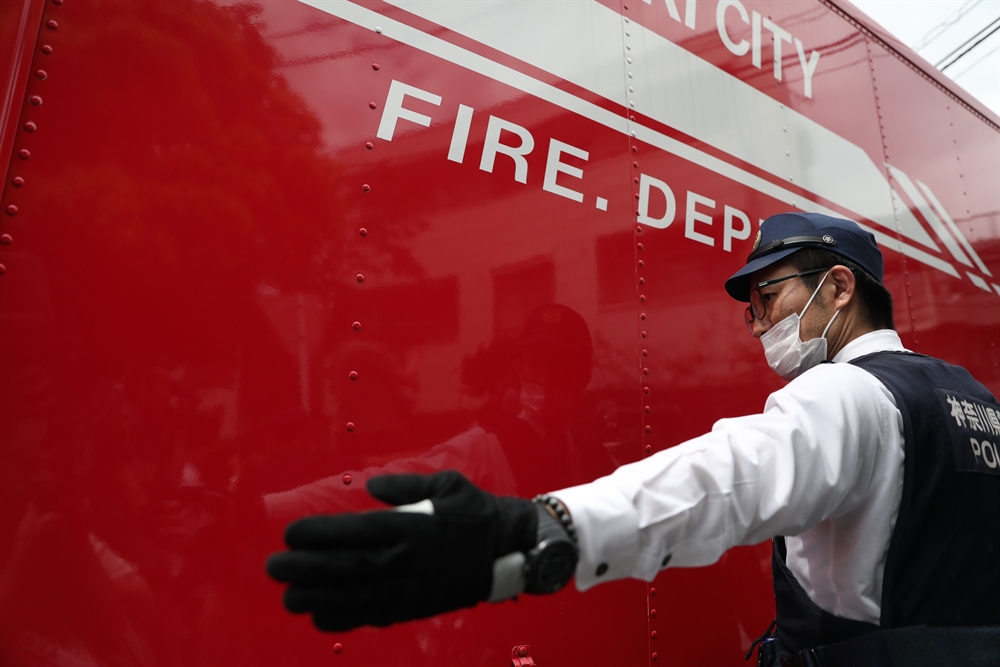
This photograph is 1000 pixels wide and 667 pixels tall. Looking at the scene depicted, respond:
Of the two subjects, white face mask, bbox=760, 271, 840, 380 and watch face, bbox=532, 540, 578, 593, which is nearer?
watch face, bbox=532, 540, 578, 593

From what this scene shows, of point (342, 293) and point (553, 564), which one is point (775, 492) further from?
point (342, 293)

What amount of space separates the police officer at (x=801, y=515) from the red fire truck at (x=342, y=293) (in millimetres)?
369

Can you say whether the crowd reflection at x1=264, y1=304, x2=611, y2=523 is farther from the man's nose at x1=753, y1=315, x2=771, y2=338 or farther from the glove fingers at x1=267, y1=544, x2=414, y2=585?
the glove fingers at x1=267, y1=544, x2=414, y2=585

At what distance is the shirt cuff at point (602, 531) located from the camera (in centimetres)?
76

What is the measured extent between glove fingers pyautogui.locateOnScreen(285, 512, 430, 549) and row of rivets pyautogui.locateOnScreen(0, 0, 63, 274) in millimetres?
654

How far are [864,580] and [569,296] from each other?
2.58 ft

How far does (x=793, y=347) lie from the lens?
4.58 ft

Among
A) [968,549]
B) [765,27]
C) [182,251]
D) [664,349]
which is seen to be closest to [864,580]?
[968,549]

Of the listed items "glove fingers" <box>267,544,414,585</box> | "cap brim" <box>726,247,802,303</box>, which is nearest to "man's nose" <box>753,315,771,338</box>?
"cap brim" <box>726,247,802,303</box>

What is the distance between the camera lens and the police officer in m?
0.69

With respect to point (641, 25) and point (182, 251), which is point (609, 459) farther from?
point (641, 25)

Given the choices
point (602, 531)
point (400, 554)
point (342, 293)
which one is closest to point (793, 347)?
point (602, 531)

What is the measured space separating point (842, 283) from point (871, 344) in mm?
146

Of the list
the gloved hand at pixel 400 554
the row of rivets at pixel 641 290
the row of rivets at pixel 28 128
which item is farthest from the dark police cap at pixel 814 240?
the row of rivets at pixel 28 128
